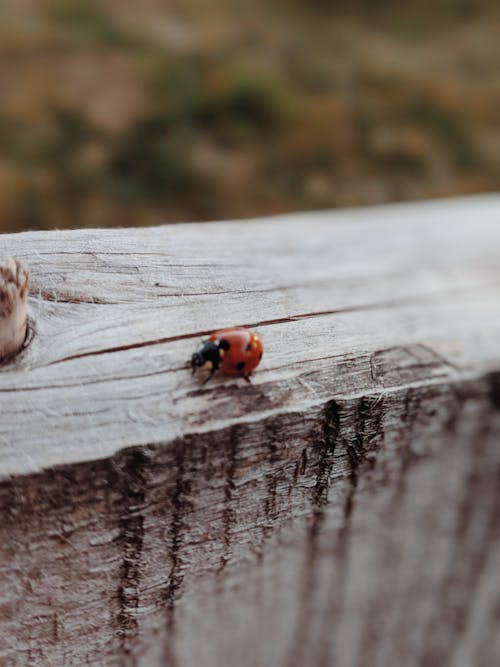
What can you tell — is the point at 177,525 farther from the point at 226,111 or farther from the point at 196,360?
the point at 226,111

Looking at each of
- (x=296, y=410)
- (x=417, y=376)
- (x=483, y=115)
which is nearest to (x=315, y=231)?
(x=417, y=376)

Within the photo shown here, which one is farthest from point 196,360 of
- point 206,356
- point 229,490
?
point 229,490

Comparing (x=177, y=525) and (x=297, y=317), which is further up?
(x=297, y=317)

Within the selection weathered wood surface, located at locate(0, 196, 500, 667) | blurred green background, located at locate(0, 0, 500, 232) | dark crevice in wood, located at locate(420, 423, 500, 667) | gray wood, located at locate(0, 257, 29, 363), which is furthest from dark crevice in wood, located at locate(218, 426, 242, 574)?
blurred green background, located at locate(0, 0, 500, 232)

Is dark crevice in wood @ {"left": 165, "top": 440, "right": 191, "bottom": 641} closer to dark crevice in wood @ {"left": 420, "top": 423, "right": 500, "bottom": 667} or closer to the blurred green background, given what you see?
dark crevice in wood @ {"left": 420, "top": 423, "right": 500, "bottom": 667}

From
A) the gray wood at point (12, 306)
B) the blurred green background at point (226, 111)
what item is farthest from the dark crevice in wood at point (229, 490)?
the blurred green background at point (226, 111)
